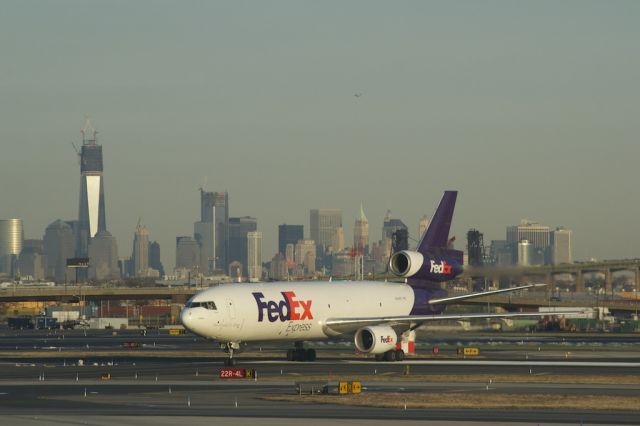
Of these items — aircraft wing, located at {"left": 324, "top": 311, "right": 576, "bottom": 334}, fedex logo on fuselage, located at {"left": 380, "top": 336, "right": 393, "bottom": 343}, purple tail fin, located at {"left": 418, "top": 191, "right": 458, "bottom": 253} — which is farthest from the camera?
purple tail fin, located at {"left": 418, "top": 191, "right": 458, "bottom": 253}

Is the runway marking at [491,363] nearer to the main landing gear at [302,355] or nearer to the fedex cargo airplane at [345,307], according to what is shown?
the main landing gear at [302,355]

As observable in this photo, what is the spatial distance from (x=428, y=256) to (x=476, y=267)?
1745cm

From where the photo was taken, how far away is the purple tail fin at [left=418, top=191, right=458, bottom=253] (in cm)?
9106

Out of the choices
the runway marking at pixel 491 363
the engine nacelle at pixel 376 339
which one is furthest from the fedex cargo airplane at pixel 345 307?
the runway marking at pixel 491 363

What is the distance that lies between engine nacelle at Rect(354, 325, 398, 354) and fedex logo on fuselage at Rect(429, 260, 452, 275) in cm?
926

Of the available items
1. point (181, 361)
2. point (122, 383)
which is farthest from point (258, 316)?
point (122, 383)

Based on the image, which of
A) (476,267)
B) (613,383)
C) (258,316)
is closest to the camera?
(613,383)

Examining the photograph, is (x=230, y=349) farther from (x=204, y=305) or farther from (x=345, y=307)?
(x=345, y=307)

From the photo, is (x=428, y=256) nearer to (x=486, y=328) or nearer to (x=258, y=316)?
(x=258, y=316)

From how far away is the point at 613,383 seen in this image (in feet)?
204

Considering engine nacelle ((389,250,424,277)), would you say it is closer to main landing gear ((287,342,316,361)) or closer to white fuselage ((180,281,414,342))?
white fuselage ((180,281,414,342))

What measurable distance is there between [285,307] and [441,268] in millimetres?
15098

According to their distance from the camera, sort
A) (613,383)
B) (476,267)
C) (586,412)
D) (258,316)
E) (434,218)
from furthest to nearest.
Answer: (476,267) < (434,218) < (258,316) < (613,383) < (586,412)

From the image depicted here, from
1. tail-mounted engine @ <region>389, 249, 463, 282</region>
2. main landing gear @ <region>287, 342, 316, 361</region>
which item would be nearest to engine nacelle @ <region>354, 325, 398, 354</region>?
main landing gear @ <region>287, 342, 316, 361</region>
